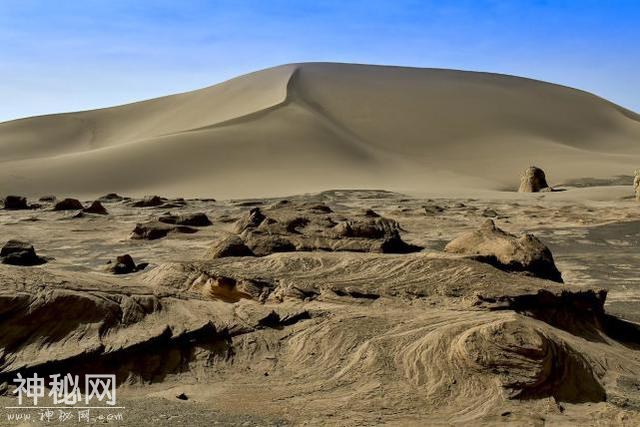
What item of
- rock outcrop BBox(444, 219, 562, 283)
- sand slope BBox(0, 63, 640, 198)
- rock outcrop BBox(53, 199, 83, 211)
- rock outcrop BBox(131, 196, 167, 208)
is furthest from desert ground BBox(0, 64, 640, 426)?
sand slope BBox(0, 63, 640, 198)

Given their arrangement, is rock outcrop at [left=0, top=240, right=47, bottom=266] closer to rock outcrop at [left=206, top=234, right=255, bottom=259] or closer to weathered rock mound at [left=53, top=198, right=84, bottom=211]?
rock outcrop at [left=206, top=234, right=255, bottom=259]

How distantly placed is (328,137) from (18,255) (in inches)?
1422

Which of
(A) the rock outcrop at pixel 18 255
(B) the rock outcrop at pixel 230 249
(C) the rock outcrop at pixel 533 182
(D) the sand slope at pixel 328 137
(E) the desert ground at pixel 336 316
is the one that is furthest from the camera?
(D) the sand slope at pixel 328 137

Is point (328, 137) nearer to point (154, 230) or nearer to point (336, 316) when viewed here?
point (154, 230)

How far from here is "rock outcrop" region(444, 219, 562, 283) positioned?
6665 millimetres

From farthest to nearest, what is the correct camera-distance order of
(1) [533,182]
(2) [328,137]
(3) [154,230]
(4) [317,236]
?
(2) [328,137] < (1) [533,182] < (3) [154,230] < (4) [317,236]

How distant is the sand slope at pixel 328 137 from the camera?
34.7 m

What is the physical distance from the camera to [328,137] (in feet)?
144

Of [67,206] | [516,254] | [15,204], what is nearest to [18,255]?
[516,254]

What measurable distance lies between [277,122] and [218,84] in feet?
74.6

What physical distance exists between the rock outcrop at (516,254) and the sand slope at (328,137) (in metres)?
22.7

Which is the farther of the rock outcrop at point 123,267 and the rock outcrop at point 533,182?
the rock outcrop at point 533,182

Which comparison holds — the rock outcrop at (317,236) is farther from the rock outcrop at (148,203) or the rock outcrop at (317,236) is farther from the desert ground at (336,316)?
the rock outcrop at (148,203)

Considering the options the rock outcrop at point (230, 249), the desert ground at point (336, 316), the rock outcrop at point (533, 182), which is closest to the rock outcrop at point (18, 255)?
the desert ground at point (336, 316)
